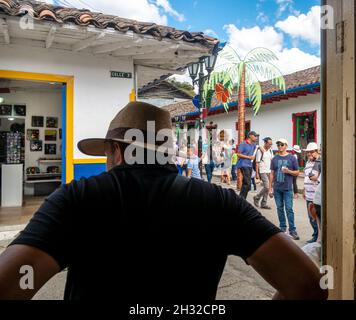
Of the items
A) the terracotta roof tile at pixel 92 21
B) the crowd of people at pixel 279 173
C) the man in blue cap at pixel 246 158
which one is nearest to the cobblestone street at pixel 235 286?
the crowd of people at pixel 279 173

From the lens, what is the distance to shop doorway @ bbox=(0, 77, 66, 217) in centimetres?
873

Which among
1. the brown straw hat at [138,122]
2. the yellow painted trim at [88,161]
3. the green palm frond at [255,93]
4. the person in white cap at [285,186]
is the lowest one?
the person in white cap at [285,186]

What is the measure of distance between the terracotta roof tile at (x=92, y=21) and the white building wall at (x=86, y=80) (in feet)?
2.70

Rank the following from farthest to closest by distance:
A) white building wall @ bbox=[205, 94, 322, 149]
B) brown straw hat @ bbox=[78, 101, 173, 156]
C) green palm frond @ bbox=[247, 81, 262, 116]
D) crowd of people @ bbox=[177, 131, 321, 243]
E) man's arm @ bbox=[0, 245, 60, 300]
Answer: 1. green palm frond @ bbox=[247, 81, 262, 116]
2. white building wall @ bbox=[205, 94, 322, 149]
3. crowd of people @ bbox=[177, 131, 321, 243]
4. brown straw hat @ bbox=[78, 101, 173, 156]
5. man's arm @ bbox=[0, 245, 60, 300]

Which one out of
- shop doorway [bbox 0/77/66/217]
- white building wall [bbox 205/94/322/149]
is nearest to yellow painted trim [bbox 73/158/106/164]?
shop doorway [bbox 0/77/66/217]

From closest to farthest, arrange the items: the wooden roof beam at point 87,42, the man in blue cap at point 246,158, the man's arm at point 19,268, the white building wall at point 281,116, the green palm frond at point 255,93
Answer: the man's arm at point 19,268
the wooden roof beam at point 87,42
the man in blue cap at point 246,158
the white building wall at point 281,116
the green palm frond at point 255,93

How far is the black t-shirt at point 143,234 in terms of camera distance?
3.56 feet

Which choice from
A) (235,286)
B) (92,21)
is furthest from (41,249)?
(92,21)

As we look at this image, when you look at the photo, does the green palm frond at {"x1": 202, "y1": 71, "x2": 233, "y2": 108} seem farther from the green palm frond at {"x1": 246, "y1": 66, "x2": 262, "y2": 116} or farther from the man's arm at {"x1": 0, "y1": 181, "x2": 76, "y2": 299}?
the man's arm at {"x1": 0, "y1": 181, "x2": 76, "y2": 299}

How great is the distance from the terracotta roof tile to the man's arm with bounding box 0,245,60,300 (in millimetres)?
4676

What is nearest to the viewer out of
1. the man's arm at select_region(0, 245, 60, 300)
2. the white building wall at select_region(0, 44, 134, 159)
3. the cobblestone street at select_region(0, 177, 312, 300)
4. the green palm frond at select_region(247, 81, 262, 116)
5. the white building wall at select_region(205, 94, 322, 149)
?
the man's arm at select_region(0, 245, 60, 300)

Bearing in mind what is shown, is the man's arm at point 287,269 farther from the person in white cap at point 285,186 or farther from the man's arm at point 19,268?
the person in white cap at point 285,186

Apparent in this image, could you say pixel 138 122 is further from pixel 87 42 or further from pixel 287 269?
pixel 87 42

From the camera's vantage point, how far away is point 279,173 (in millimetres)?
5816
